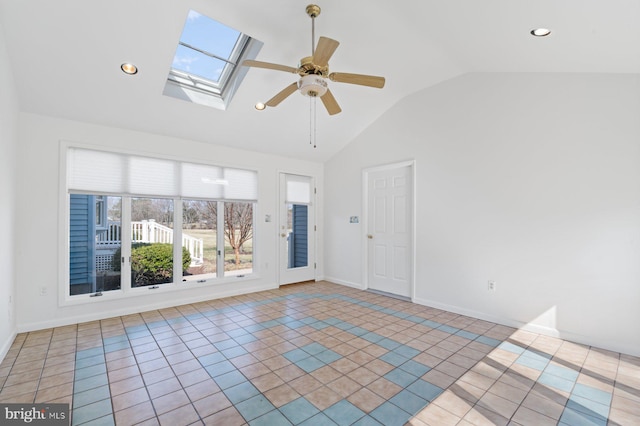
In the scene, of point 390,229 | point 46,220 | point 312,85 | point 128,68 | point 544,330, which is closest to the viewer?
point 312,85

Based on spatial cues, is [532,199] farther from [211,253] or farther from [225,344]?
[211,253]

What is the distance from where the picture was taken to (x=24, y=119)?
339 centimetres

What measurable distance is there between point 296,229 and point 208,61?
3.27 metres

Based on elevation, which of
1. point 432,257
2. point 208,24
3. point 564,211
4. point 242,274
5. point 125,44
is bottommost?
point 242,274

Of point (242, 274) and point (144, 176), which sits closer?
point (144, 176)

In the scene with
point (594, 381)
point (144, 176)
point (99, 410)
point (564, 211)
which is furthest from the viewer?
point (144, 176)

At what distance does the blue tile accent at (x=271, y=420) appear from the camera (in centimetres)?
189

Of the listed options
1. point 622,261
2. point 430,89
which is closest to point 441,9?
point 430,89

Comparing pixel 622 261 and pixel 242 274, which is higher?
pixel 622 261

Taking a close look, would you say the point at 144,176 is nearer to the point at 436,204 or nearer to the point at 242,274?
the point at 242,274

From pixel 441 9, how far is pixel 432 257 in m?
3.04

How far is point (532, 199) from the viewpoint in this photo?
11.2ft

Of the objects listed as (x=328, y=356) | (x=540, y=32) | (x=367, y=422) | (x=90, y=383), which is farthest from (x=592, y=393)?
(x=90, y=383)

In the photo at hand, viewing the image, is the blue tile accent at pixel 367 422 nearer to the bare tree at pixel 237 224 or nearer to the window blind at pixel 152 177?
the bare tree at pixel 237 224
